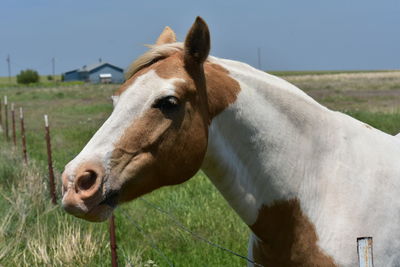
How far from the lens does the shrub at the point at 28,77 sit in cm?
9494

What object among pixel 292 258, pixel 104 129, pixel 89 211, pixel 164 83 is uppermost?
pixel 164 83

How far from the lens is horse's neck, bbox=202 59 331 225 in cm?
254

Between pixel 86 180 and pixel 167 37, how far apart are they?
3.63 feet

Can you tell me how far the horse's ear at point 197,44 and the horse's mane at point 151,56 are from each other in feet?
0.32

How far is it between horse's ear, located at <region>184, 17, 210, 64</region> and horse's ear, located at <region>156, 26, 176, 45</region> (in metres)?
0.45

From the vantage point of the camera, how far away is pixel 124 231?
20.7ft

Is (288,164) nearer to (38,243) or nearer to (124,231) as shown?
(38,243)

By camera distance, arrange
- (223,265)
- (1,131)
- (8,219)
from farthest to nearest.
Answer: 1. (1,131)
2. (8,219)
3. (223,265)

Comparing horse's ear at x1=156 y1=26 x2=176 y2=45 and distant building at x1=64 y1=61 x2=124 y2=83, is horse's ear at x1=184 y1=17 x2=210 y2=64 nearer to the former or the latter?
horse's ear at x1=156 y1=26 x2=176 y2=45

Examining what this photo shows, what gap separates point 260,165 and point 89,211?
0.85 meters

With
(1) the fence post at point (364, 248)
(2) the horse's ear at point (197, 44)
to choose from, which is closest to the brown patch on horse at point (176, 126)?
(2) the horse's ear at point (197, 44)

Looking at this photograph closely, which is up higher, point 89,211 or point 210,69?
point 210,69

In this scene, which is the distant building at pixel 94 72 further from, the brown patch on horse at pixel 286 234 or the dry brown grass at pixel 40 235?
the brown patch on horse at pixel 286 234

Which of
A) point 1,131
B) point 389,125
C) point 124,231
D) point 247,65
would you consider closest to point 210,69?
point 247,65
